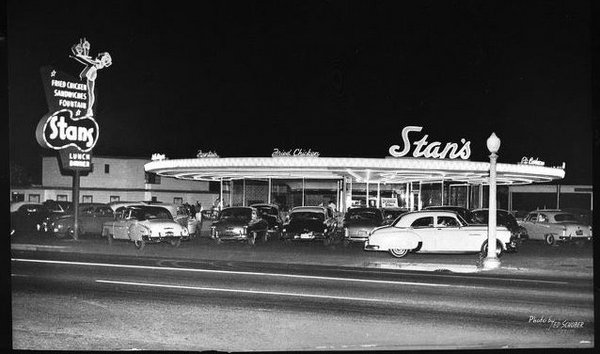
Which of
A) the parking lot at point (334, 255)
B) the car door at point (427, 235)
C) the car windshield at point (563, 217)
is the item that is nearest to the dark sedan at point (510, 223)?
the parking lot at point (334, 255)

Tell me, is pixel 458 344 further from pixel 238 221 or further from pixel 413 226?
pixel 238 221

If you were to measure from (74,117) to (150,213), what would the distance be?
578 cm

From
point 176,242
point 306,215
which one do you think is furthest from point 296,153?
point 176,242

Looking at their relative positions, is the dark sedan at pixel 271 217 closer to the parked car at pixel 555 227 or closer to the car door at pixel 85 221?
the car door at pixel 85 221

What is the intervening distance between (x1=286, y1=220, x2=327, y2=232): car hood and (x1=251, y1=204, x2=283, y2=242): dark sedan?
7.05ft

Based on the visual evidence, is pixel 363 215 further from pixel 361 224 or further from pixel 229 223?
pixel 229 223

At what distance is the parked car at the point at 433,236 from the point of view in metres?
18.1

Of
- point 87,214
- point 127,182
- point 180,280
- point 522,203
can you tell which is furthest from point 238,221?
point 522,203

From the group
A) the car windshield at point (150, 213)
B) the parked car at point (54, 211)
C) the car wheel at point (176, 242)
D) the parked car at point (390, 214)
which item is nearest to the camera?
the car windshield at point (150, 213)

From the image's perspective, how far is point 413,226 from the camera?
18.6 m

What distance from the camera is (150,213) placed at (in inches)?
866

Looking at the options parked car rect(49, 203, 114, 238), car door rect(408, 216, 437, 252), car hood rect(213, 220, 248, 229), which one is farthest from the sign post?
car door rect(408, 216, 437, 252)

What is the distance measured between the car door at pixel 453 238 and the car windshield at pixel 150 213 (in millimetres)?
9749

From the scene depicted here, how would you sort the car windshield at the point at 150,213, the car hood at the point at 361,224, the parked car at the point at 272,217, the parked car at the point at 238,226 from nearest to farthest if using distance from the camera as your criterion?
the car windshield at the point at 150,213
the car hood at the point at 361,224
the parked car at the point at 238,226
the parked car at the point at 272,217
